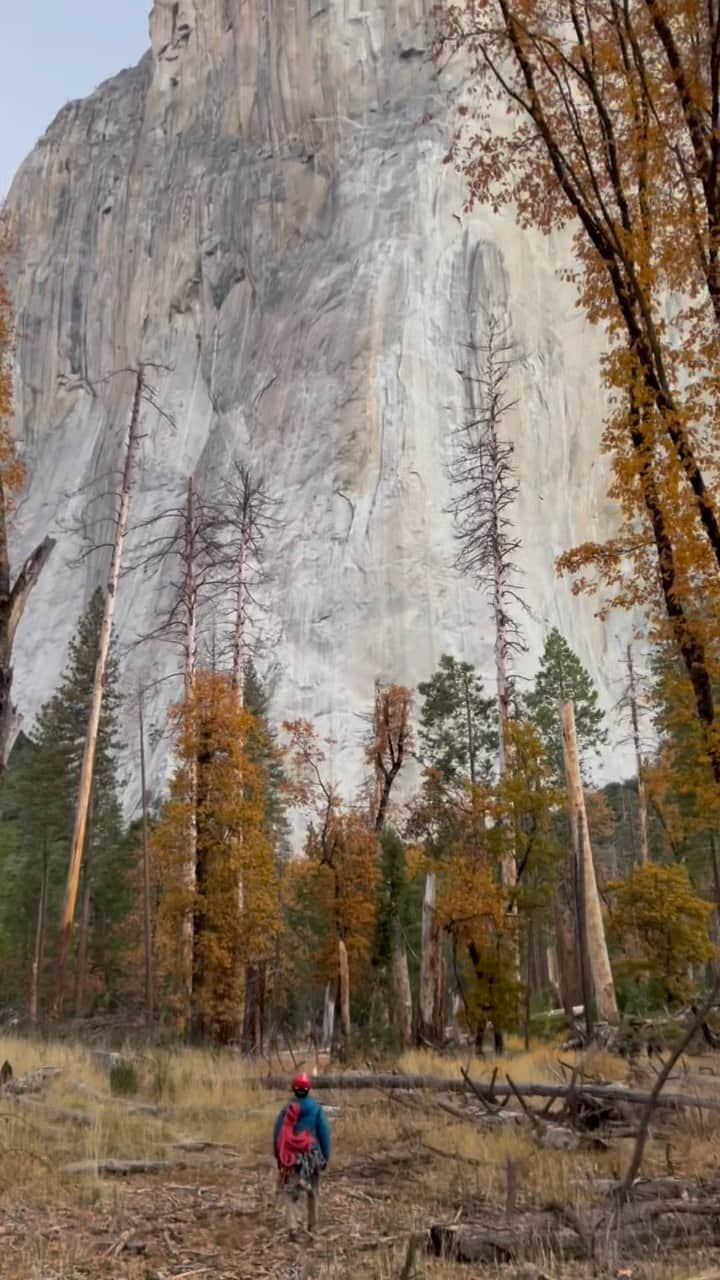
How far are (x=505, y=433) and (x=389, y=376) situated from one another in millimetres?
7468

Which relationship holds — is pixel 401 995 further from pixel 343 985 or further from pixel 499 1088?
pixel 499 1088

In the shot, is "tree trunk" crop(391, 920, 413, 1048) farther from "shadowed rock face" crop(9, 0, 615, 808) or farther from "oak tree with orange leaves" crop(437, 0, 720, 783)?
"shadowed rock face" crop(9, 0, 615, 808)

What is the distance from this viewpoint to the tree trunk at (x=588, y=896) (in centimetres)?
1858

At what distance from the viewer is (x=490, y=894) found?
60.4ft

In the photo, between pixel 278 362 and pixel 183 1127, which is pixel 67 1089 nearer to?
pixel 183 1127

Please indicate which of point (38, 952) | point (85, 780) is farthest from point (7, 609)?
point (38, 952)

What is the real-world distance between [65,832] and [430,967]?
82.1 ft

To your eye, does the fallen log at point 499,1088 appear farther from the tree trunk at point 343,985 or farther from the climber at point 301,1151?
the tree trunk at point 343,985

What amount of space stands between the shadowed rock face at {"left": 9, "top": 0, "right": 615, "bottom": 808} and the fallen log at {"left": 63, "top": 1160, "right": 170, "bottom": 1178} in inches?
1318

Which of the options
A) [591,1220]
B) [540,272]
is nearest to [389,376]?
[540,272]

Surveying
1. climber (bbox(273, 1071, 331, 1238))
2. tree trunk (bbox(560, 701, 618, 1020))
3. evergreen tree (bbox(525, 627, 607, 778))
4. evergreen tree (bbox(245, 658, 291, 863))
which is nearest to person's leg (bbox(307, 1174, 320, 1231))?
climber (bbox(273, 1071, 331, 1238))

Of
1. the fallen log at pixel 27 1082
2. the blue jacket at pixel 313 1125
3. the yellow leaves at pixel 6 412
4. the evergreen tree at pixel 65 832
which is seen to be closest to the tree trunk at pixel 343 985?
the fallen log at pixel 27 1082

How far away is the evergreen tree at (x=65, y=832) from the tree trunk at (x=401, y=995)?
18.4m

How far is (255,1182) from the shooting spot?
25.6 ft
